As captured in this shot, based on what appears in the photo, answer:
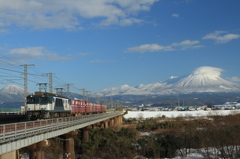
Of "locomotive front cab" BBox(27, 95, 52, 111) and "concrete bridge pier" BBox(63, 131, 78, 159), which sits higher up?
"locomotive front cab" BBox(27, 95, 52, 111)

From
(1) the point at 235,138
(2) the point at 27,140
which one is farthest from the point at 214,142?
(2) the point at 27,140

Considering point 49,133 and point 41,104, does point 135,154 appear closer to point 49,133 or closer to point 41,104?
point 41,104

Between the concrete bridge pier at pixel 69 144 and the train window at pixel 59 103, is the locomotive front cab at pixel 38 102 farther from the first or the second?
the concrete bridge pier at pixel 69 144

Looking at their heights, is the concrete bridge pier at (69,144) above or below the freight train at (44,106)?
below

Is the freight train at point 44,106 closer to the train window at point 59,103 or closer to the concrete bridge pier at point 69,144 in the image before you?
the train window at point 59,103

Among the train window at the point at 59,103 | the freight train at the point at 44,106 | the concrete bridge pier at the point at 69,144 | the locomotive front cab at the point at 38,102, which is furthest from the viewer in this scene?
the train window at the point at 59,103

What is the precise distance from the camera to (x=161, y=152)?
5238cm

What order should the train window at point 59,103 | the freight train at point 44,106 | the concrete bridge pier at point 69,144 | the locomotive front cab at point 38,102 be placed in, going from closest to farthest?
1. the concrete bridge pier at point 69,144
2. the freight train at point 44,106
3. the locomotive front cab at point 38,102
4. the train window at point 59,103

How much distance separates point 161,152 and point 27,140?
34543 millimetres

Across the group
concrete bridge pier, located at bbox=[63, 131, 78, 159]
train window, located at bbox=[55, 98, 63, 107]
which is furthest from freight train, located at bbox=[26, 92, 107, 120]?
concrete bridge pier, located at bbox=[63, 131, 78, 159]

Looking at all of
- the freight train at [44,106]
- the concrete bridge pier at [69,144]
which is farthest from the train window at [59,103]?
the concrete bridge pier at [69,144]

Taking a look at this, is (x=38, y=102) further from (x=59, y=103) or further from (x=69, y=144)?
(x=69, y=144)

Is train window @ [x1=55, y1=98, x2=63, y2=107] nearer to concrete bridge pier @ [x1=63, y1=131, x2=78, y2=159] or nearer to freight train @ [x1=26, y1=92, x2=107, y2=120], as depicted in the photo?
freight train @ [x1=26, y1=92, x2=107, y2=120]

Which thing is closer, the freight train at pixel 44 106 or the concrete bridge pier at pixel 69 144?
the concrete bridge pier at pixel 69 144
